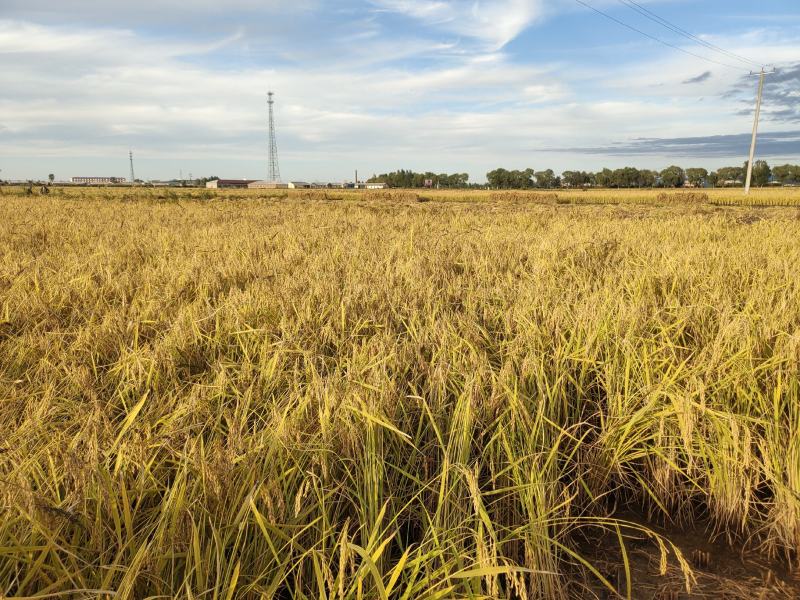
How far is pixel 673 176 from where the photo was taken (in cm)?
9956

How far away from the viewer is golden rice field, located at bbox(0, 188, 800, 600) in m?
1.11

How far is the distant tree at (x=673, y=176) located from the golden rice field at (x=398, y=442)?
112152mm

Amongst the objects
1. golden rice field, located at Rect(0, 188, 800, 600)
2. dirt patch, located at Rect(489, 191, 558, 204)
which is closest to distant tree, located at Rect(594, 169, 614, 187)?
dirt patch, located at Rect(489, 191, 558, 204)

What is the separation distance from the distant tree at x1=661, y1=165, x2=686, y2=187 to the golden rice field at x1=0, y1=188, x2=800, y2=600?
11215cm

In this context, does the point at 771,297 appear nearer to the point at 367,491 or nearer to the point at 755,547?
the point at 755,547

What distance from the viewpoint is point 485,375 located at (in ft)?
6.14

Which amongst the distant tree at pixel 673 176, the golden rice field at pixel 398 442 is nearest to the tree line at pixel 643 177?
the distant tree at pixel 673 176

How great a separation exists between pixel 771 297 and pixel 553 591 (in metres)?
2.75

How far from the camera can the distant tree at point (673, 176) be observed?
97812 mm

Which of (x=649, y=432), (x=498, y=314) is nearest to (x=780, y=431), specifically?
(x=649, y=432)

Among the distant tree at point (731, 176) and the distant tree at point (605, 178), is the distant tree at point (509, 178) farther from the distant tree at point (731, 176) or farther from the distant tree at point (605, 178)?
the distant tree at point (731, 176)

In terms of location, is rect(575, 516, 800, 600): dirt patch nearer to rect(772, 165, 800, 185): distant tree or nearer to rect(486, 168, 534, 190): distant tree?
rect(486, 168, 534, 190): distant tree

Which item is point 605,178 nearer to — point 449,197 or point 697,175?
point 697,175

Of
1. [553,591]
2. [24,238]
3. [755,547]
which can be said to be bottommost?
[755,547]
